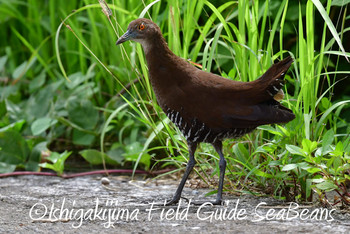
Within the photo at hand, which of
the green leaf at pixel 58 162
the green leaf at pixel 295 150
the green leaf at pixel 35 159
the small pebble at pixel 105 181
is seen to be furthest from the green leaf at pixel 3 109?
the green leaf at pixel 295 150

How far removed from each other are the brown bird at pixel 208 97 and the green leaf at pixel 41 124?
1447 millimetres

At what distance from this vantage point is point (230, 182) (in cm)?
292

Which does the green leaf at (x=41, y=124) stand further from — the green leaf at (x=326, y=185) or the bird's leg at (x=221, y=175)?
the green leaf at (x=326, y=185)

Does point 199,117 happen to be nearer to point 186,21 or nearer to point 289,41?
point 186,21

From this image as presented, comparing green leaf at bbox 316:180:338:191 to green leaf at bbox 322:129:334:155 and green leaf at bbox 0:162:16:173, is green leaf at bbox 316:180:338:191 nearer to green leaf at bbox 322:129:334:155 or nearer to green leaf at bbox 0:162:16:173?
green leaf at bbox 322:129:334:155

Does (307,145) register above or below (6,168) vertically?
above

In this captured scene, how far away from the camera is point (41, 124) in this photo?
12.8ft

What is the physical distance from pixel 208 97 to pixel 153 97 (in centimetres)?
97

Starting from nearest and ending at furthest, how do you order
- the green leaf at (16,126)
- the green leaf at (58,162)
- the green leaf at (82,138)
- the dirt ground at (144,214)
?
the dirt ground at (144,214) < the green leaf at (58,162) < the green leaf at (16,126) < the green leaf at (82,138)

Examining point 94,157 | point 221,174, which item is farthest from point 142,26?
point 94,157

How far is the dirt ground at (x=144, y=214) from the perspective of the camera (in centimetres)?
229

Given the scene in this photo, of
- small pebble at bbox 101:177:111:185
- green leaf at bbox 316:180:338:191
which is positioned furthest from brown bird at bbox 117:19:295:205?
small pebble at bbox 101:177:111:185

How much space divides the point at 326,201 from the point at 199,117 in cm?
72

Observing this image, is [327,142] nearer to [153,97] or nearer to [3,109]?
[153,97]
